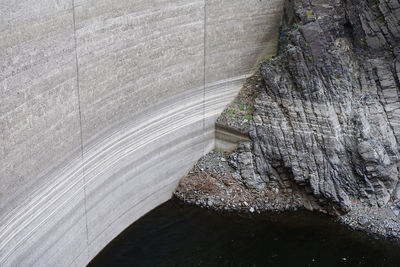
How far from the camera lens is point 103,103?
12930 millimetres

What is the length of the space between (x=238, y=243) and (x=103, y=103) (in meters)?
5.00

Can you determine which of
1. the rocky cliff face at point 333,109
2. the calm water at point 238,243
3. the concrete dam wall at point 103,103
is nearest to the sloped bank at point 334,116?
the rocky cliff face at point 333,109

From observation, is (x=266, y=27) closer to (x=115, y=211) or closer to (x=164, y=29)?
(x=164, y=29)

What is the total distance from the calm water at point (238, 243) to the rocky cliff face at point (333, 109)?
1.16m

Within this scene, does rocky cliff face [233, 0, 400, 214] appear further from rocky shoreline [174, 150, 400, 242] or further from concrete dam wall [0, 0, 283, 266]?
concrete dam wall [0, 0, 283, 266]

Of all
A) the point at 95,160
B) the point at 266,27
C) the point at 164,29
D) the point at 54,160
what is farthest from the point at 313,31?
the point at 54,160

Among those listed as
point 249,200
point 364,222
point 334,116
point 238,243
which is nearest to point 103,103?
point 238,243

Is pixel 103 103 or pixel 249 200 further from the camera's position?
pixel 249 200

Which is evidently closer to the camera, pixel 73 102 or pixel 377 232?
pixel 73 102

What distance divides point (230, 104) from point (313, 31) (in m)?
3.32

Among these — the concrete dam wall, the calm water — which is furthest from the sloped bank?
the concrete dam wall

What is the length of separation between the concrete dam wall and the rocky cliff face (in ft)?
5.03

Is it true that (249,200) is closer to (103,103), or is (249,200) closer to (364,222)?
(364,222)

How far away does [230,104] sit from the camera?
58.2 feet
